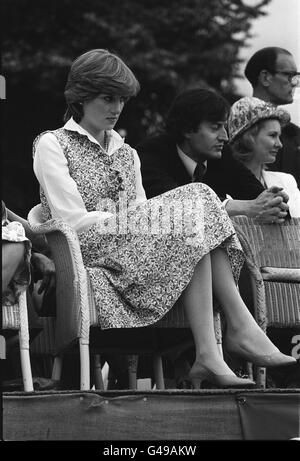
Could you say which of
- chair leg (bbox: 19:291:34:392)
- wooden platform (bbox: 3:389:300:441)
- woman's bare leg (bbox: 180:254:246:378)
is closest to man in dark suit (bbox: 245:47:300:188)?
woman's bare leg (bbox: 180:254:246:378)

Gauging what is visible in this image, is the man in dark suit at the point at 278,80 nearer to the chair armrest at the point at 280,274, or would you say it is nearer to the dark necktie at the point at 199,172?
the dark necktie at the point at 199,172

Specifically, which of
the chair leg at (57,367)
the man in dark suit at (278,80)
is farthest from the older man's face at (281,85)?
the chair leg at (57,367)

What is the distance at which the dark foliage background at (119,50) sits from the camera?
14461 mm

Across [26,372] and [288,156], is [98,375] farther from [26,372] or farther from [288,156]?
[288,156]

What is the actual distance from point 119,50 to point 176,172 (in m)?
9.53

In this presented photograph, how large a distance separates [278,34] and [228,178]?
325 inches

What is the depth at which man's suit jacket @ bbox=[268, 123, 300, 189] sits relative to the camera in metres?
6.42

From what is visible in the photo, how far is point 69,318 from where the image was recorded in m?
4.82

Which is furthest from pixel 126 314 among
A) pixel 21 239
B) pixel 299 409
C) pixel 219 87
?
pixel 219 87

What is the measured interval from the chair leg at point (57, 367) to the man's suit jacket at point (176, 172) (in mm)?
773

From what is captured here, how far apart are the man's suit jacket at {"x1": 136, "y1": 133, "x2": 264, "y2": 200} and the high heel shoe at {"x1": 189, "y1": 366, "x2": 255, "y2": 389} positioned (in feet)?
3.07

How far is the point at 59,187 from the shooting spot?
5.04 metres

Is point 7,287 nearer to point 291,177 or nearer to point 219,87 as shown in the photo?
point 291,177

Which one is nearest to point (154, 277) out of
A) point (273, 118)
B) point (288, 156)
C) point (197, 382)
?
point (197, 382)
